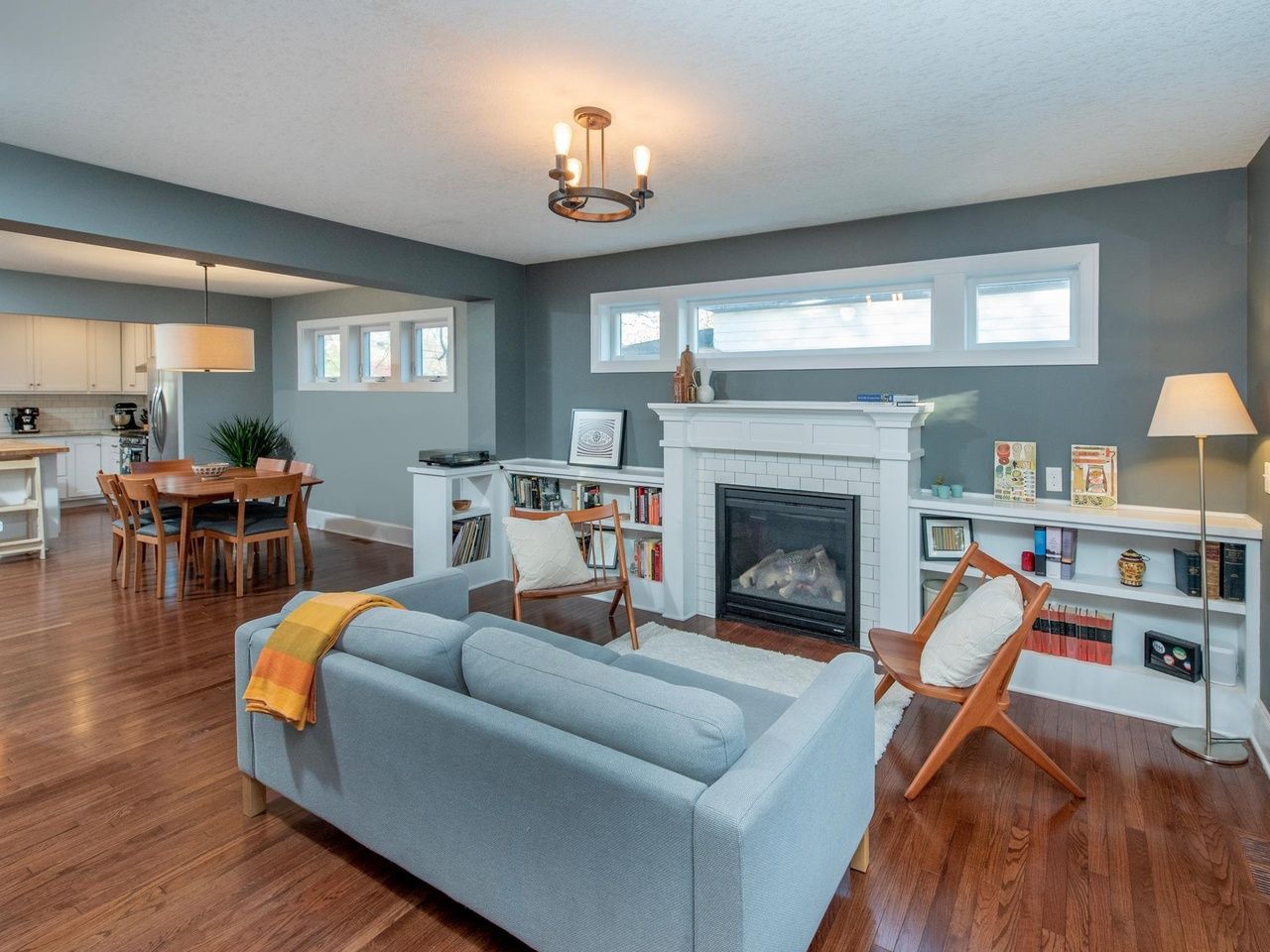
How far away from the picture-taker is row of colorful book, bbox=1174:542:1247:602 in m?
3.08

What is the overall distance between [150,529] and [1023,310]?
19.8ft

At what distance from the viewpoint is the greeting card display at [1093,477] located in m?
3.56

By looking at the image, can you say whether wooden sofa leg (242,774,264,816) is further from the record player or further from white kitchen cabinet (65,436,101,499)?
white kitchen cabinet (65,436,101,499)

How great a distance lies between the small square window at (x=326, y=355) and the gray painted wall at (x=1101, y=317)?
4418 millimetres

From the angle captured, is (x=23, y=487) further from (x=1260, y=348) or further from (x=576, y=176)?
(x=1260, y=348)

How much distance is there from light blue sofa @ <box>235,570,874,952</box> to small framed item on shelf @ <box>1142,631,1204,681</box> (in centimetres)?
198

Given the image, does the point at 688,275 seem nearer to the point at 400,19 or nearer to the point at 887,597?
the point at 887,597

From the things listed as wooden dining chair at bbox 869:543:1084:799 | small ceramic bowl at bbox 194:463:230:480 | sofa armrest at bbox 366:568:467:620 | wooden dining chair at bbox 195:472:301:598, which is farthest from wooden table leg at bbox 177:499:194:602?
wooden dining chair at bbox 869:543:1084:799

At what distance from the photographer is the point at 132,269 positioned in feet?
20.7

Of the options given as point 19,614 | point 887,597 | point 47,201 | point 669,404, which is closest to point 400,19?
point 47,201


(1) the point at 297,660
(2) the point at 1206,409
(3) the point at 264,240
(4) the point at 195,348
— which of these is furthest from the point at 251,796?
(2) the point at 1206,409

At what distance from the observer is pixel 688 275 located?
4.87 meters

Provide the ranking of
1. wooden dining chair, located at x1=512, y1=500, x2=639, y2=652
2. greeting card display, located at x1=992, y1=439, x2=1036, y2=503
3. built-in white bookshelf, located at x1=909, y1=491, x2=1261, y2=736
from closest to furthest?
built-in white bookshelf, located at x1=909, y1=491, x2=1261, y2=736
greeting card display, located at x1=992, y1=439, x2=1036, y2=503
wooden dining chair, located at x1=512, y1=500, x2=639, y2=652

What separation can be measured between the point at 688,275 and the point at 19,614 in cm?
479
